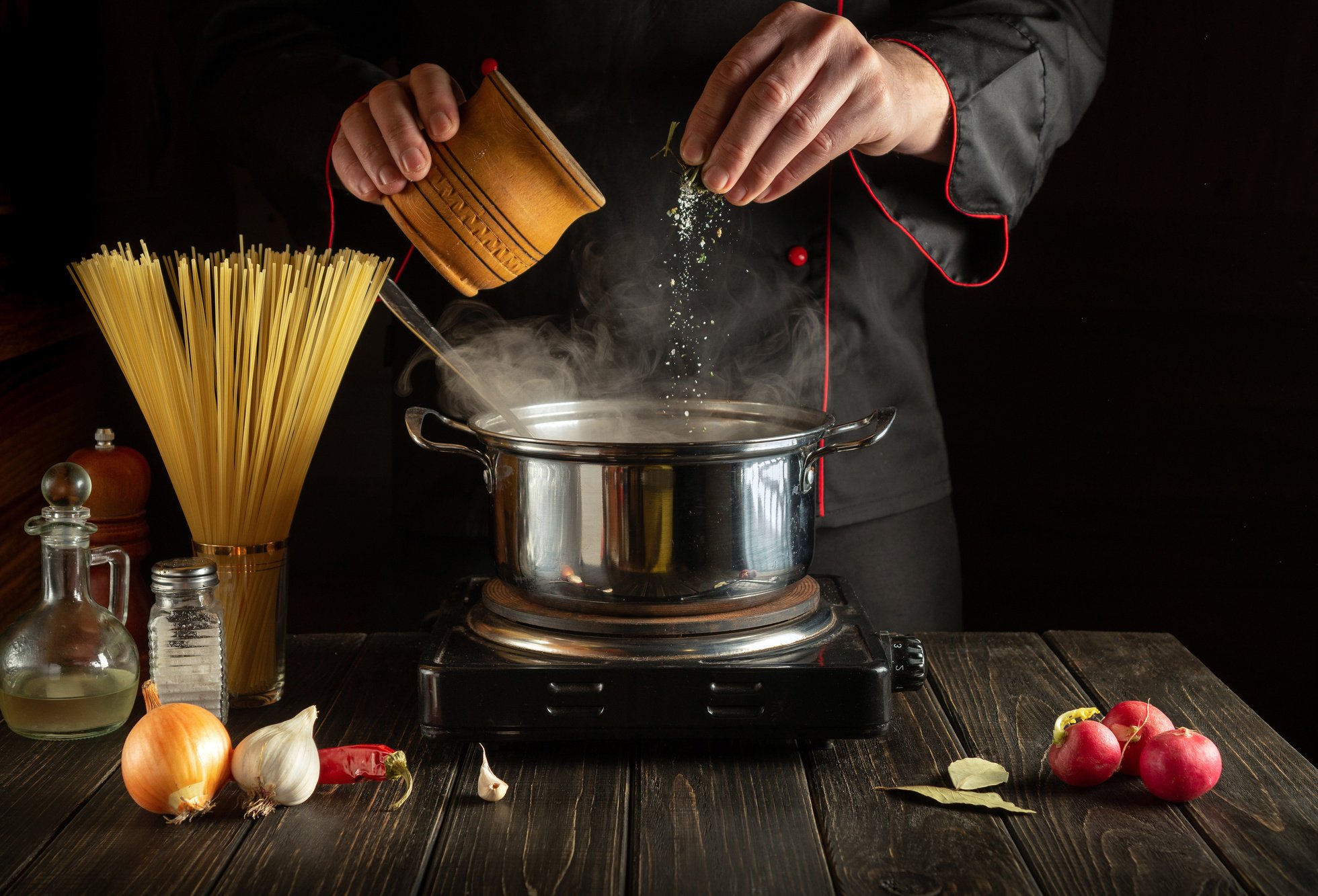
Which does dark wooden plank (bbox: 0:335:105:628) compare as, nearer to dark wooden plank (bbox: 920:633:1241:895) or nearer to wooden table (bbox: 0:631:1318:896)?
wooden table (bbox: 0:631:1318:896)

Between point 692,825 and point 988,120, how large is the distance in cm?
103

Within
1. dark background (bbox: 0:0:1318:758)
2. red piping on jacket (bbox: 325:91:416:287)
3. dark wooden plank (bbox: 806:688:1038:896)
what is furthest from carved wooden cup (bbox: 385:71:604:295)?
dark background (bbox: 0:0:1318:758)

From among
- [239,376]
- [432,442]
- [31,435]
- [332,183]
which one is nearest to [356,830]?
[432,442]

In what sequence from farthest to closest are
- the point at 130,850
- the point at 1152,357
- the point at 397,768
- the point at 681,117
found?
the point at 1152,357 < the point at 681,117 < the point at 397,768 < the point at 130,850

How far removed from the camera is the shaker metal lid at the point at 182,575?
3.64 ft

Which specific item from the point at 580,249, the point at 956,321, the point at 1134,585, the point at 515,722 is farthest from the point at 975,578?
the point at 515,722

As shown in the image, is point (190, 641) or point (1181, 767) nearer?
point (1181, 767)

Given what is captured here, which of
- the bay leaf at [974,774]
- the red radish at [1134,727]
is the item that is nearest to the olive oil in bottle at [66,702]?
the bay leaf at [974,774]

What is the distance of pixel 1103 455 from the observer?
2.78 metres

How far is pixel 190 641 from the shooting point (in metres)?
1.14

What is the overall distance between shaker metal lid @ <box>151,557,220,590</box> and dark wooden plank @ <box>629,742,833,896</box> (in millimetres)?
445

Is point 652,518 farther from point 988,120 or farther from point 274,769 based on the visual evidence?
point 988,120

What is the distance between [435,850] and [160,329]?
612 mm

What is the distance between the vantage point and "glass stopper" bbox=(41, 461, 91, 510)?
3.63 feet
